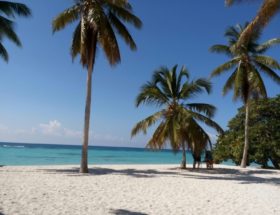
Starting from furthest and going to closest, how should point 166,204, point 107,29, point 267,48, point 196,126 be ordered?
point 267,48, point 196,126, point 107,29, point 166,204

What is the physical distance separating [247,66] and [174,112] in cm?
621

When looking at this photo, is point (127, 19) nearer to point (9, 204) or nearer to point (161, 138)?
point (161, 138)

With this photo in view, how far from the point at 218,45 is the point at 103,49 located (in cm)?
1002

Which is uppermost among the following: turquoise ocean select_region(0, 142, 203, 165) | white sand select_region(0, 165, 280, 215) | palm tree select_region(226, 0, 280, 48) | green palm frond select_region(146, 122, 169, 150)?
palm tree select_region(226, 0, 280, 48)

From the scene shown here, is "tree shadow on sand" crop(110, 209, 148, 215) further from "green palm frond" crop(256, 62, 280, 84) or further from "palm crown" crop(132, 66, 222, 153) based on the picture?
"green palm frond" crop(256, 62, 280, 84)

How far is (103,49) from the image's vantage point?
13.5 metres

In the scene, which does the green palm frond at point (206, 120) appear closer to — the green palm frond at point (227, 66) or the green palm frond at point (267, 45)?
the green palm frond at point (227, 66)

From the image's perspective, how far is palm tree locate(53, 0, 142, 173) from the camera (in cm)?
1304

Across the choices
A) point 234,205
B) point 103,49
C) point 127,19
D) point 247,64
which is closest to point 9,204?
point 234,205

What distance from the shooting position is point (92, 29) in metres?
13.4

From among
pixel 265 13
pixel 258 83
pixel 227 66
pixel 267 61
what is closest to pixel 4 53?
pixel 265 13

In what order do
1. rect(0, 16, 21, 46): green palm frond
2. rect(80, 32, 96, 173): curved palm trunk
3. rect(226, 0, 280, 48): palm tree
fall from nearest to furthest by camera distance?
rect(226, 0, 280, 48): palm tree → rect(80, 32, 96, 173): curved palm trunk → rect(0, 16, 21, 46): green palm frond

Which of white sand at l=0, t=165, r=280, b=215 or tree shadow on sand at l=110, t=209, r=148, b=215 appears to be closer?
tree shadow on sand at l=110, t=209, r=148, b=215

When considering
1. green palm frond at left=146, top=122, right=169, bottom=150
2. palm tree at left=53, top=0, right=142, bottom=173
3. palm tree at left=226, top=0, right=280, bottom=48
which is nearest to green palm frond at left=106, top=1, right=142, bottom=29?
palm tree at left=53, top=0, right=142, bottom=173
